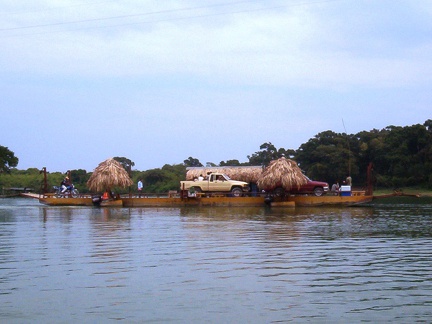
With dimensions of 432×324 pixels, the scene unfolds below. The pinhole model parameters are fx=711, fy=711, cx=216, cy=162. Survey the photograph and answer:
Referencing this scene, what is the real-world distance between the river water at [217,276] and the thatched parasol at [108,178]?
64.8 ft

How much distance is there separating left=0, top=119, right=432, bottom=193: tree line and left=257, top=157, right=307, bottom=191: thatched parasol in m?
9.90

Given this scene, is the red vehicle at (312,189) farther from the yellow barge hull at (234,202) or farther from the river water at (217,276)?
the river water at (217,276)

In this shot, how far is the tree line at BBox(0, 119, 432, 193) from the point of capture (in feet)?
186

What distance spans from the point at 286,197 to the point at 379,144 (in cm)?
2094

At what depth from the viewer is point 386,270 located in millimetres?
14734

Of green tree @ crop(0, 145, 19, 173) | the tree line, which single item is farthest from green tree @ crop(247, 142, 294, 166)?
green tree @ crop(0, 145, 19, 173)

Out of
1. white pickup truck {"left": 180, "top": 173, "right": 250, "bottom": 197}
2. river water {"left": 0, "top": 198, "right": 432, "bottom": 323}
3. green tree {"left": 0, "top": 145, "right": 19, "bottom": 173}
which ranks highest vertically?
green tree {"left": 0, "top": 145, "right": 19, "bottom": 173}

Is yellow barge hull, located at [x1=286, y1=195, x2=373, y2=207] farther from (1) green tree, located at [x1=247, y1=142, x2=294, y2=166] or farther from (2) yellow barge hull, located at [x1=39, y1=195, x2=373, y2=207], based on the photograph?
(1) green tree, located at [x1=247, y1=142, x2=294, y2=166]

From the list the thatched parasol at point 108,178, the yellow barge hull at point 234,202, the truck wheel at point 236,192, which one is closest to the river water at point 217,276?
the yellow barge hull at point 234,202

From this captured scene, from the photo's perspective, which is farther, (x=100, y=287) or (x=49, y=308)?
(x=100, y=287)

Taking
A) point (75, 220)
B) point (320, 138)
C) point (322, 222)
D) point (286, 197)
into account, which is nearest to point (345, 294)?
point (322, 222)

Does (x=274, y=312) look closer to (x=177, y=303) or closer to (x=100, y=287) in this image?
(x=177, y=303)

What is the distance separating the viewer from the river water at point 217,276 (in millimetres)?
10875

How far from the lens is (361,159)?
62.7 m
